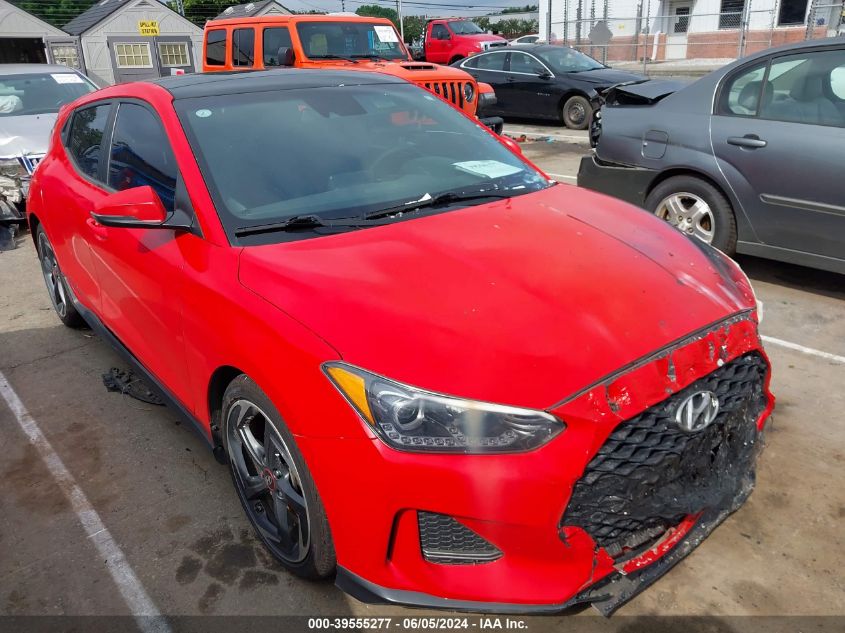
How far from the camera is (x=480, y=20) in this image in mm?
63812

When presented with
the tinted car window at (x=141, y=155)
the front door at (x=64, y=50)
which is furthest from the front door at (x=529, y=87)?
the front door at (x=64, y=50)

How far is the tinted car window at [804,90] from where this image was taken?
434 centimetres

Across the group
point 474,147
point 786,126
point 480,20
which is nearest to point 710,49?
point 786,126

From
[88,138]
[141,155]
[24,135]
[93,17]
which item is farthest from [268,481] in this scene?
[93,17]

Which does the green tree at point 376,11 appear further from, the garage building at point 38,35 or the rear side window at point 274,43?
the rear side window at point 274,43

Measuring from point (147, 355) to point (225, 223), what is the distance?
983mm

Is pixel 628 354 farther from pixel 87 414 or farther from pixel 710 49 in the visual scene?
pixel 710 49

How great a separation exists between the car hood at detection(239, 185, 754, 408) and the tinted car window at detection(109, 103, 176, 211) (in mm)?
682

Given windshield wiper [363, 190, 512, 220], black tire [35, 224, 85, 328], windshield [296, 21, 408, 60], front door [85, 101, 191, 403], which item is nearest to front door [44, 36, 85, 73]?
windshield [296, 21, 408, 60]

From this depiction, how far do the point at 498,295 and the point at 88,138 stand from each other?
9.29 feet

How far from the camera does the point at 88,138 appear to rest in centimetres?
382

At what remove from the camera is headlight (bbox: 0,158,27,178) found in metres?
7.32

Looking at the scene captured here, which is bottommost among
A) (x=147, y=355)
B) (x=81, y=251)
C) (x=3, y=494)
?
(x=3, y=494)

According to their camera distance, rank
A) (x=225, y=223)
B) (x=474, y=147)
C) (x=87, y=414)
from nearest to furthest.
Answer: (x=225, y=223) → (x=474, y=147) → (x=87, y=414)
